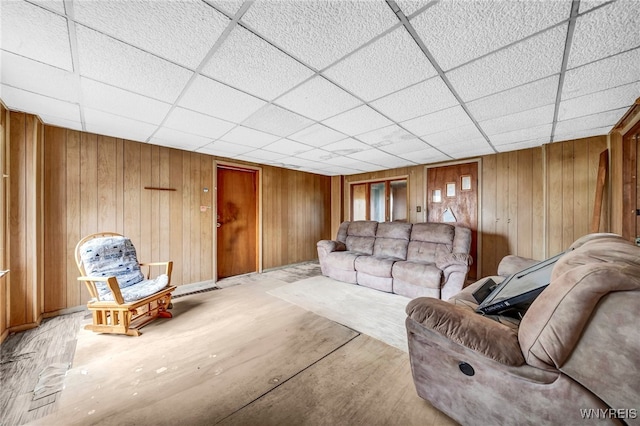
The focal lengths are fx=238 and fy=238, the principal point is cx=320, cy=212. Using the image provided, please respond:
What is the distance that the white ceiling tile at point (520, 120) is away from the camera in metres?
2.39

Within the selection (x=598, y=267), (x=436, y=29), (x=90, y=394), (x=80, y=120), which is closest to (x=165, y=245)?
(x=80, y=120)

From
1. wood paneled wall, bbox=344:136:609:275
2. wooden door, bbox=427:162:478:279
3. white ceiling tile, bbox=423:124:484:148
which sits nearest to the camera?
white ceiling tile, bbox=423:124:484:148

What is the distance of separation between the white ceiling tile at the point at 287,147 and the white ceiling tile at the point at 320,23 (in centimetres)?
192

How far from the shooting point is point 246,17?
126cm

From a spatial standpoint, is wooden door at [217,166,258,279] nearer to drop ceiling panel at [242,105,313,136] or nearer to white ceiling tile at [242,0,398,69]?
drop ceiling panel at [242,105,313,136]

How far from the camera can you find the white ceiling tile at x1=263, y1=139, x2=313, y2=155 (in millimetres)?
3420

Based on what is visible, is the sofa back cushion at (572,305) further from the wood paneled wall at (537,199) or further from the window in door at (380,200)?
the window in door at (380,200)

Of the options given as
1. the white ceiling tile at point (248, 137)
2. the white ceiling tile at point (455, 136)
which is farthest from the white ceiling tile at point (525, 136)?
the white ceiling tile at point (248, 137)

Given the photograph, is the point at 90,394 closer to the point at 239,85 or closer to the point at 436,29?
the point at 239,85

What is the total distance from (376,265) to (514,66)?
9.23ft

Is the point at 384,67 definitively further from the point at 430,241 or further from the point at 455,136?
the point at 430,241

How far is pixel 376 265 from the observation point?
372 centimetres

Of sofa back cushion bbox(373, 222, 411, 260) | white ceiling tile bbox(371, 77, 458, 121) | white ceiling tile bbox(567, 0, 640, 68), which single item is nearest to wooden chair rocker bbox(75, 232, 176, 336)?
white ceiling tile bbox(371, 77, 458, 121)

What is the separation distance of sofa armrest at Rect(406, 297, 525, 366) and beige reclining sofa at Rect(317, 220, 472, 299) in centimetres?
199
